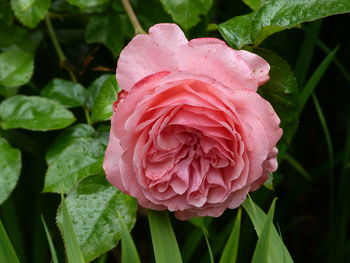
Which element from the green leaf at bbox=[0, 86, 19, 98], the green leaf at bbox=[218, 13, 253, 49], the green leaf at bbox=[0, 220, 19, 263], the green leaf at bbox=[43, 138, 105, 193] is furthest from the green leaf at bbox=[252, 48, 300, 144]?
the green leaf at bbox=[0, 86, 19, 98]

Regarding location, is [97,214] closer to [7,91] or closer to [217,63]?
[217,63]

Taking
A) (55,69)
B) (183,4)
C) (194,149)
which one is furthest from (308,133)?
(194,149)

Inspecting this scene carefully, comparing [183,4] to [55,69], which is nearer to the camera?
[183,4]

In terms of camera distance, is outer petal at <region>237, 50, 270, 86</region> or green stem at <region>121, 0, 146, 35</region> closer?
outer petal at <region>237, 50, 270, 86</region>

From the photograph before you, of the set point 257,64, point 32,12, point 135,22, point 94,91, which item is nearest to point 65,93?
point 94,91

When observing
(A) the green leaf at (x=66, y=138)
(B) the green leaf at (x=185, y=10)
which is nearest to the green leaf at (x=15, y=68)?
(A) the green leaf at (x=66, y=138)

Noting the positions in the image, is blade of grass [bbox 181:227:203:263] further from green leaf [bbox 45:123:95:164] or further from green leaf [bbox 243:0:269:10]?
green leaf [bbox 243:0:269:10]

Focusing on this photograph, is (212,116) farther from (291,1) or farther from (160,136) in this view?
(291,1)

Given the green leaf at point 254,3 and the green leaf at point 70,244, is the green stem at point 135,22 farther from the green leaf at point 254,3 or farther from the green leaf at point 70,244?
the green leaf at point 70,244
